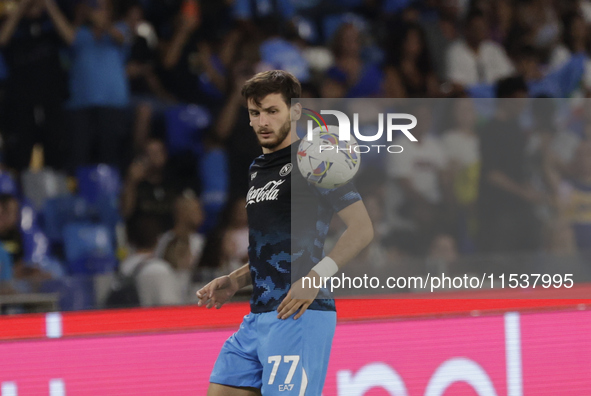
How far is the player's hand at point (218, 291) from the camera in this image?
2736mm

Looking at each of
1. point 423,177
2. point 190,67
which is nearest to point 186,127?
point 190,67

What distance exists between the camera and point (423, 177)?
19.1 ft

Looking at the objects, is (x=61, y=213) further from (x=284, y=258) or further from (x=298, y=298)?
(x=298, y=298)

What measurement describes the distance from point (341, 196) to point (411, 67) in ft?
17.2

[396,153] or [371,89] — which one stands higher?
[371,89]

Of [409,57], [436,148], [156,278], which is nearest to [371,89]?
[409,57]

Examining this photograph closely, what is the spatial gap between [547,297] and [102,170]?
12.4ft

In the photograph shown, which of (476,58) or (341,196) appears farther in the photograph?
(476,58)

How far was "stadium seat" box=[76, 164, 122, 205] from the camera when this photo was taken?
240 inches

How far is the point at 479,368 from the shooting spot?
3.39m

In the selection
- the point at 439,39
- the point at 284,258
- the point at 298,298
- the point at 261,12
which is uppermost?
the point at 261,12

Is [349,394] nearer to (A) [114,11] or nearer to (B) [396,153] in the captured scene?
(B) [396,153]

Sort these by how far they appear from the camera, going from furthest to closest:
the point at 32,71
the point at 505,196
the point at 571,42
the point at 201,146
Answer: the point at 571,42, the point at 201,146, the point at 32,71, the point at 505,196

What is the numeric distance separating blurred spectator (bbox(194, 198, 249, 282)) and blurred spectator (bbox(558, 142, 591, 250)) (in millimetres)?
2610
